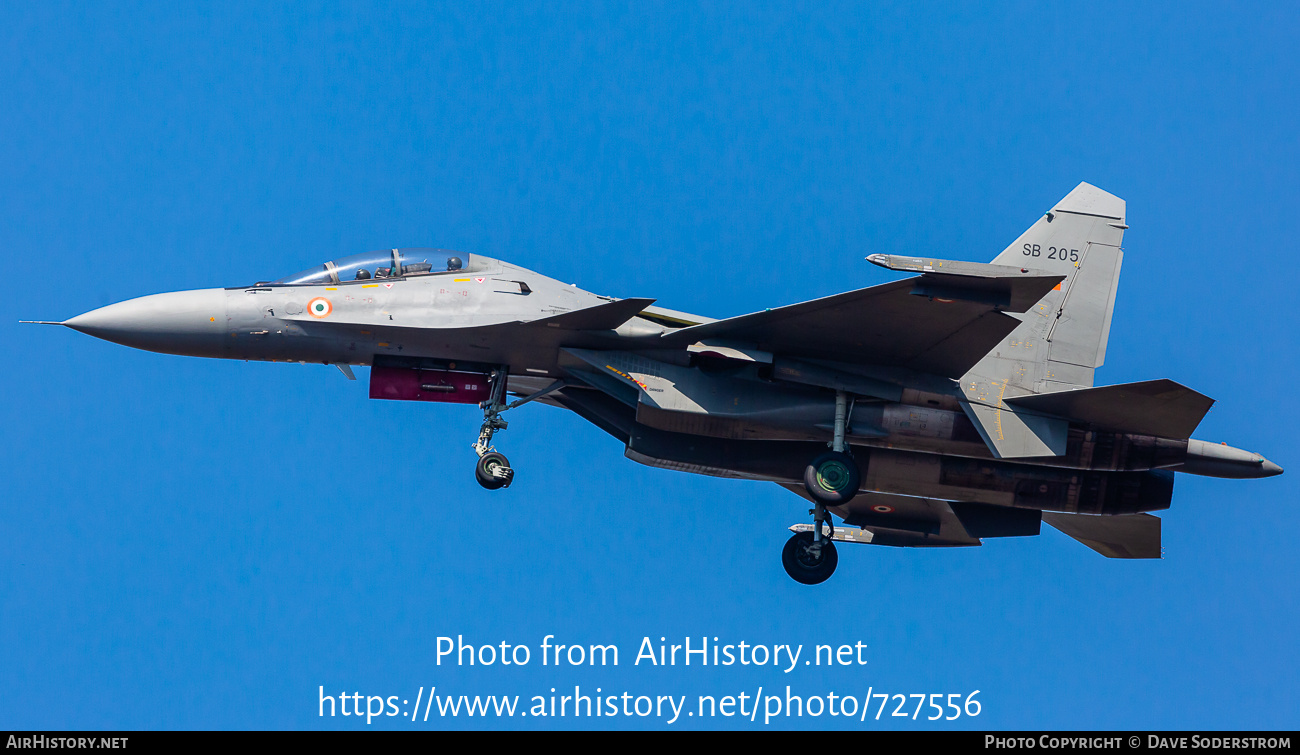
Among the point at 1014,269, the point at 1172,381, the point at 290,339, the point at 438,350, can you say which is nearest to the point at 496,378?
the point at 438,350

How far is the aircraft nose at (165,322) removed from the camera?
14641mm

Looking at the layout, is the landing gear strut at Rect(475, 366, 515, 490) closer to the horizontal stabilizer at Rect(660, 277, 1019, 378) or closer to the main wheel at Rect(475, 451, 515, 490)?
the main wheel at Rect(475, 451, 515, 490)

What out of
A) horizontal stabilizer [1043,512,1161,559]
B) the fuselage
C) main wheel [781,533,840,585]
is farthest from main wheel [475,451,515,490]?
horizontal stabilizer [1043,512,1161,559]

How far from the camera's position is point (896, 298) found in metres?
14.4

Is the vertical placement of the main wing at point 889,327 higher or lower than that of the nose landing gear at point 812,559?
higher

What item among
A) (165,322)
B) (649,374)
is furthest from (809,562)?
(165,322)

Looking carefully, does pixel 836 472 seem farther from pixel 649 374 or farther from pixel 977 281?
pixel 977 281

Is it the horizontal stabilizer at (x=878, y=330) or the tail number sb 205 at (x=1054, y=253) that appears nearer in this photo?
the horizontal stabilizer at (x=878, y=330)

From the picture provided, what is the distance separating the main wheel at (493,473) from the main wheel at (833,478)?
3.66 m

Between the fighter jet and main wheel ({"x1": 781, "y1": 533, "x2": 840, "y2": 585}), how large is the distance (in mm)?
25

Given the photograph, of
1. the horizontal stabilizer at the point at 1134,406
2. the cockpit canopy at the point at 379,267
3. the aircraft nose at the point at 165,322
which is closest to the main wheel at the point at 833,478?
the horizontal stabilizer at the point at 1134,406

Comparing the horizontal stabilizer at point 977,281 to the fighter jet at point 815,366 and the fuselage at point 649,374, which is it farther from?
the fuselage at point 649,374

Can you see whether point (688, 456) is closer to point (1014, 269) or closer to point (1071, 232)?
point (1014, 269)

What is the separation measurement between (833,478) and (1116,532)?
5258 millimetres
